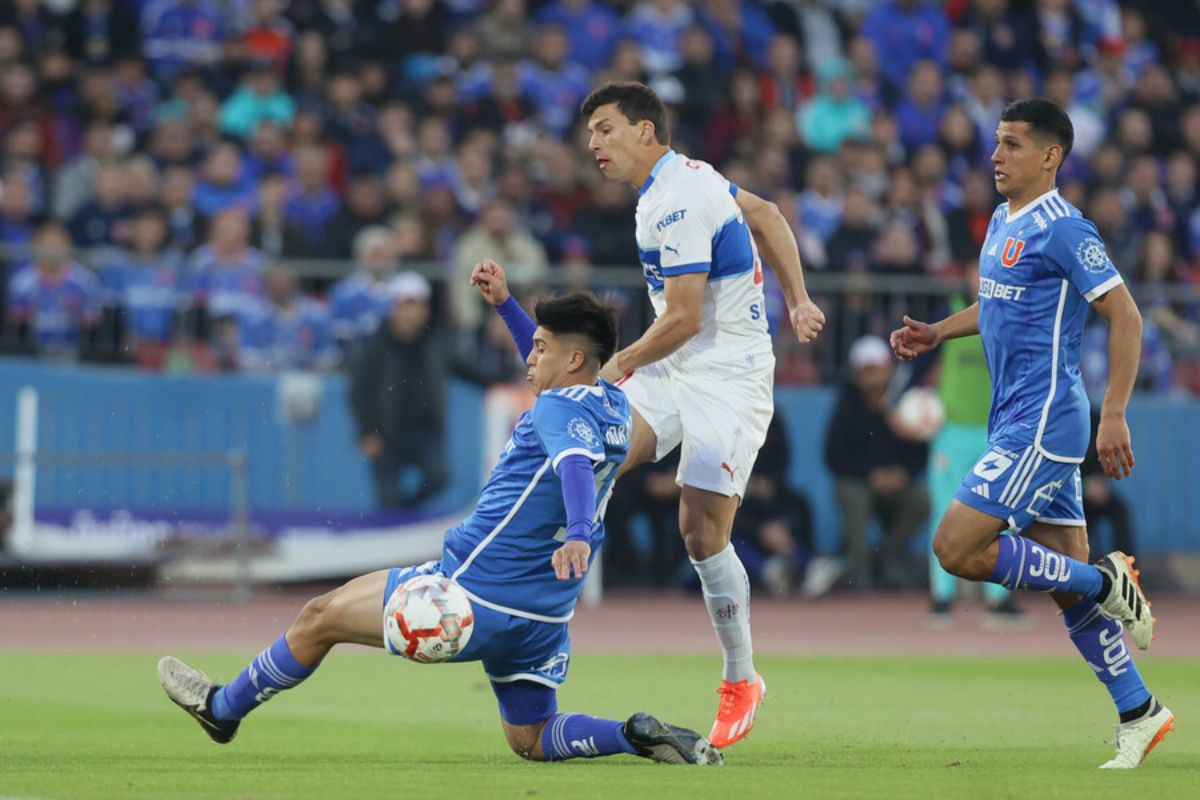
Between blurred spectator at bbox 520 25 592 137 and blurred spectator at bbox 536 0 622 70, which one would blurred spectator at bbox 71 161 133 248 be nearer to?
blurred spectator at bbox 520 25 592 137

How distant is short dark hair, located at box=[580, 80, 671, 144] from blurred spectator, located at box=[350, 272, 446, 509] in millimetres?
8272

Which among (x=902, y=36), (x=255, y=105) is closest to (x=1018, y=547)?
(x=255, y=105)

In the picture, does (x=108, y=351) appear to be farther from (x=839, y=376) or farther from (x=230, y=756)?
(x=230, y=756)

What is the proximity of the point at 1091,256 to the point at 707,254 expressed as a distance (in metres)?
1.71

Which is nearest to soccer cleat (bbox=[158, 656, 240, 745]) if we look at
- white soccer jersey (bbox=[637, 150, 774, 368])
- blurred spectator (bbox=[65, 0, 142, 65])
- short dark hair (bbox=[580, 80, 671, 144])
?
white soccer jersey (bbox=[637, 150, 774, 368])

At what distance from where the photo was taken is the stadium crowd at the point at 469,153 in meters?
17.8

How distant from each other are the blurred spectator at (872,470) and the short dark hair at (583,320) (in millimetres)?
10848

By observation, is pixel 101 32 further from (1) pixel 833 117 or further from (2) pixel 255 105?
(1) pixel 833 117

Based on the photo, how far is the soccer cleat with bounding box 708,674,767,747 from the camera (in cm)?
888

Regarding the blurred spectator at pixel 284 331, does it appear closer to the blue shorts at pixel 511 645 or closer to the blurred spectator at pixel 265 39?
the blurred spectator at pixel 265 39

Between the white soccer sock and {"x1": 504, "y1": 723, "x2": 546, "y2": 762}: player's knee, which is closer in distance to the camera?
{"x1": 504, "y1": 723, "x2": 546, "y2": 762}: player's knee

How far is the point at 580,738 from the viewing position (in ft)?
25.2

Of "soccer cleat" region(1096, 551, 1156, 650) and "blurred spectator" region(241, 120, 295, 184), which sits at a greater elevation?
"blurred spectator" region(241, 120, 295, 184)

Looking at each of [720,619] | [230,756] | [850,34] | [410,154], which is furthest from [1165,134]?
[230,756]
